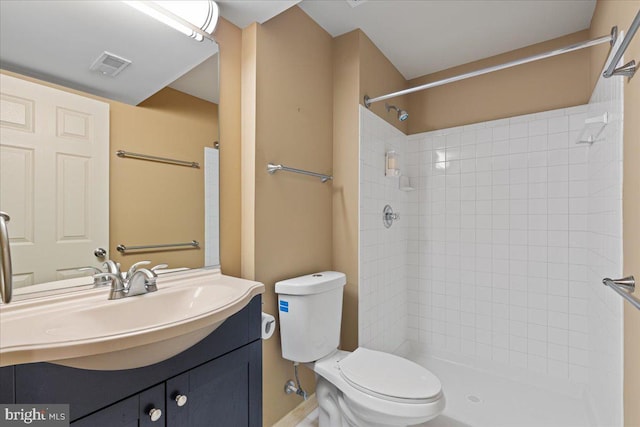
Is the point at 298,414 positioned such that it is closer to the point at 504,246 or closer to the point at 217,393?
the point at 217,393

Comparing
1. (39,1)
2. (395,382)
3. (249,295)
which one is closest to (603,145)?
(395,382)

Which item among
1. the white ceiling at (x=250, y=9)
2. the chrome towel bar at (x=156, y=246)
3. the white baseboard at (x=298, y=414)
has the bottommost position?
the white baseboard at (x=298, y=414)

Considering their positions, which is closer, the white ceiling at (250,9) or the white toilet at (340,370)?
the white toilet at (340,370)

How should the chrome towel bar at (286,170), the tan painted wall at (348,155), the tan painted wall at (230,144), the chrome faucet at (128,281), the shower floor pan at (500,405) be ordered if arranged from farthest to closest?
the tan painted wall at (348,155), the shower floor pan at (500,405), the chrome towel bar at (286,170), the tan painted wall at (230,144), the chrome faucet at (128,281)

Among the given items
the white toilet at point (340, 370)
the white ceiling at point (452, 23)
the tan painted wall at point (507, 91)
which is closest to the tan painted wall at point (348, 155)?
the white ceiling at point (452, 23)

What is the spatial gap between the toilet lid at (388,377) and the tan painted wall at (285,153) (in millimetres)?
421

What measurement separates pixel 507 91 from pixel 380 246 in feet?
4.96

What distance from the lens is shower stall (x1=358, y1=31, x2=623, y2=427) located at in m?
1.85

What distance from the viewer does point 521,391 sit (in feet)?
6.80

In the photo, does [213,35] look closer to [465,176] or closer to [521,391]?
[465,176]

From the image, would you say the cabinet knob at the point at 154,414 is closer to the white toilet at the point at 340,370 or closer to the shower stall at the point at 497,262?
the white toilet at the point at 340,370

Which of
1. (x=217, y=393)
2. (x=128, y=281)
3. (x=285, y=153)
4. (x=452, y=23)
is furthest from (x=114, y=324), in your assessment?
(x=452, y=23)

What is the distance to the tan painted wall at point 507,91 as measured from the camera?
6.81 ft

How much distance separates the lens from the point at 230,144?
60.2 inches
